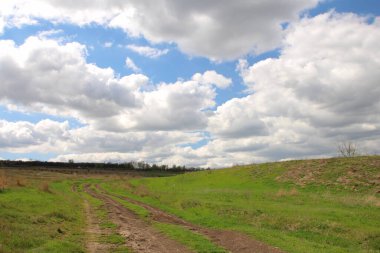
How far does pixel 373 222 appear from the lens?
84.4 feet

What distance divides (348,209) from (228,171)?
46.0 m

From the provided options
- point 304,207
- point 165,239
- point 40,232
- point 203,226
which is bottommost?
point 203,226

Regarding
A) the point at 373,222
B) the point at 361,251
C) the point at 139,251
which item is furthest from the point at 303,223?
the point at 139,251

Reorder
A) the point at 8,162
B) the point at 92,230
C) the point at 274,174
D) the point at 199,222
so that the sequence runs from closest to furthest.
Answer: the point at 92,230
the point at 199,222
the point at 274,174
the point at 8,162

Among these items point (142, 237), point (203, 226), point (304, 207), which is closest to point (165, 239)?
point (142, 237)

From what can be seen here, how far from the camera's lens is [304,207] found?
33.4 meters

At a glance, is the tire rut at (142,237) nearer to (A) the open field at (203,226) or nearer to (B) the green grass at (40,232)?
(A) the open field at (203,226)

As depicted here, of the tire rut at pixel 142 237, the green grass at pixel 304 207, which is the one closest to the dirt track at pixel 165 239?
the tire rut at pixel 142 237

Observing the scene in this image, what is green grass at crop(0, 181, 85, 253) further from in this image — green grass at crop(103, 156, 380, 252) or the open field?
green grass at crop(103, 156, 380, 252)

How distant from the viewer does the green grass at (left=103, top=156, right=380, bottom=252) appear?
21656mm

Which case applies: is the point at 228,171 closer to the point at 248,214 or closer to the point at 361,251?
the point at 248,214

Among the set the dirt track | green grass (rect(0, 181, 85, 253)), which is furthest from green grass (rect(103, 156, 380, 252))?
green grass (rect(0, 181, 85, 253))

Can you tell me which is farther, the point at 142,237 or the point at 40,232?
the point at 142,237

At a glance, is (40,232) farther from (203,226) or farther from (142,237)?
(203,226)
